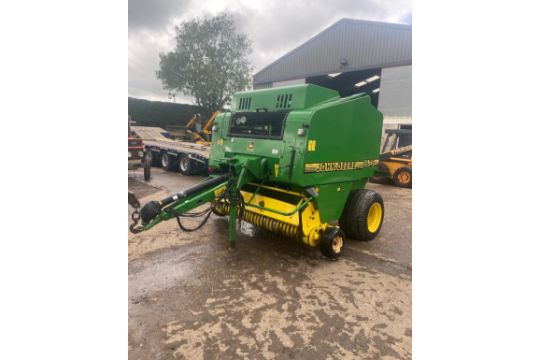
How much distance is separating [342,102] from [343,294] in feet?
7.17

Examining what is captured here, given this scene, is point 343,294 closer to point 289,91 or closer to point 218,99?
point 289,91

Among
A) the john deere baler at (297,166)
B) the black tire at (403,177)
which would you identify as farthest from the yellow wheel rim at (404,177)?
the john deere baler at (297,166)

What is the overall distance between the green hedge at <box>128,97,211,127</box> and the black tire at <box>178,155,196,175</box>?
7.01 metres

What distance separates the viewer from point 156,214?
274cm

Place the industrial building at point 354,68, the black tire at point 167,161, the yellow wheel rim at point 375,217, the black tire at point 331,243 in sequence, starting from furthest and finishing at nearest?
the black tire at point 167,161
the industrial building at point 354,68
the yellow wheel rim at point 375,217
the black tire at point 331,243

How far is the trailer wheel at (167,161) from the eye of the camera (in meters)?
10.5

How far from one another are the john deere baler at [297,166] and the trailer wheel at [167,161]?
6708 mm

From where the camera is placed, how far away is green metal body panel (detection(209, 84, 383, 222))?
3359 millimetres

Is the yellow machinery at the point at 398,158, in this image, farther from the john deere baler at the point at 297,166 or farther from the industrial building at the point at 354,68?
the john deere baler at the point at 297,166

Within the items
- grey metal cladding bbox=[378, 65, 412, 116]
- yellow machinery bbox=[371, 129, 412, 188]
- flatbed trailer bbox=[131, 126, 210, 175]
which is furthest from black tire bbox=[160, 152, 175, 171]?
grey metal cladding bbox=[378, 65, 412, 116]

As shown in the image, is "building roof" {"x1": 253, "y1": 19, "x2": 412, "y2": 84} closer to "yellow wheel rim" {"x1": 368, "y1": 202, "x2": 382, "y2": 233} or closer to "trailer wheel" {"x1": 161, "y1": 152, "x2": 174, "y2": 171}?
"yellow wheel rim" {"x1": 368, "y1": 202, "x2": 382, "y2": 233}

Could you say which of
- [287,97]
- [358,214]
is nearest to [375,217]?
[358,214]

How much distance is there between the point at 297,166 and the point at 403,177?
23.3 ft

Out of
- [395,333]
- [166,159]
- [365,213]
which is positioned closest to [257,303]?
[395,333]
